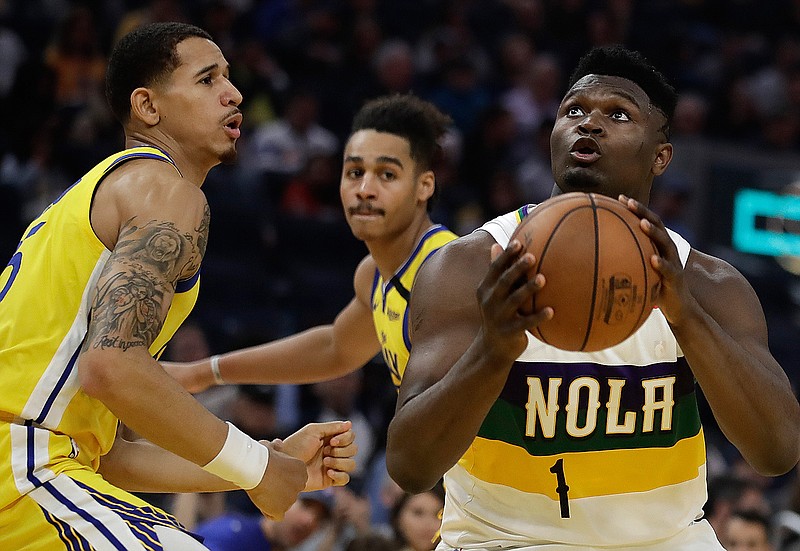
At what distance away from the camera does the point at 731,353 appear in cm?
313

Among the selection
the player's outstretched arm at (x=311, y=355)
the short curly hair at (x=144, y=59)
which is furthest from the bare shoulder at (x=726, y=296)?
the player's outstretched arm at (x=311, y=355)

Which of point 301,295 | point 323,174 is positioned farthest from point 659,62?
point 301,295

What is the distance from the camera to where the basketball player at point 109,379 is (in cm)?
316

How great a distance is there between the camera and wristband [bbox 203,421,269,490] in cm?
333

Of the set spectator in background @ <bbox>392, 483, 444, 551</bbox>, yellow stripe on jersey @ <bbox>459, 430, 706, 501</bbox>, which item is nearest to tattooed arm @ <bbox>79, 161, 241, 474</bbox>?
yellow stripe on jersey @ <bbox>459, 430, 706, 501</bbox>

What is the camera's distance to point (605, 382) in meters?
A: 3.40

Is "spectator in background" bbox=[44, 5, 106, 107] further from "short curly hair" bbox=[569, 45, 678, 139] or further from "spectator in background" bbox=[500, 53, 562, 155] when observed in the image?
"short curly hair" bbox=[569, 45, 678, 139]

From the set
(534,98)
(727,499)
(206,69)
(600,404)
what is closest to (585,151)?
(600,404)

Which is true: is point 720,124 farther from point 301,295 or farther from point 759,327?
point 759,327

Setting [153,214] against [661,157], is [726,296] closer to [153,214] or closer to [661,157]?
[661,157]

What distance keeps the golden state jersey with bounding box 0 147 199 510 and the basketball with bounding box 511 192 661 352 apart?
4.21ft

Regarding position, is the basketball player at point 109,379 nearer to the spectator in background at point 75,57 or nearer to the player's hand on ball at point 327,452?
the player's hand on ball at point 327,452

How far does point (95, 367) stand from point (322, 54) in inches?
368

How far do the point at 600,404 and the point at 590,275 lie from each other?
685 mm
